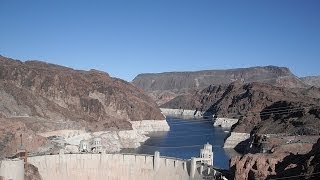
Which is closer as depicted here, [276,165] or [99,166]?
[276,165]

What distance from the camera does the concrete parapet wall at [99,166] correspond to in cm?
6138

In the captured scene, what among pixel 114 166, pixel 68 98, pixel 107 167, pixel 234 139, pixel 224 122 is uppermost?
pixel 68 98

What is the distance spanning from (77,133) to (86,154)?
159ft

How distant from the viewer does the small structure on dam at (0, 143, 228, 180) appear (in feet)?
195

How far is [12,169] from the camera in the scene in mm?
53469

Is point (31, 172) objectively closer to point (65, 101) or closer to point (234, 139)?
point (234, 139)

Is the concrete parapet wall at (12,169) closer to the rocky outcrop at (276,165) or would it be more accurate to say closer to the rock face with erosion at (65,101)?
the rocky outcrop at (276,165)

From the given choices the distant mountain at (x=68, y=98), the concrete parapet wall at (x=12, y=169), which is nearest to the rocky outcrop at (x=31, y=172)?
the concrete parapet wall at (x=12, y=169)

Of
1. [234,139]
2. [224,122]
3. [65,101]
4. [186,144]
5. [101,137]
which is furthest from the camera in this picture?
[224,122]

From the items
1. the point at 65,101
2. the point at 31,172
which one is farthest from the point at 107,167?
the point at 65,101

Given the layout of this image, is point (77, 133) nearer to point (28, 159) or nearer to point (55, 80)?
point (55, 80)

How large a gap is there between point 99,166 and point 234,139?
6158 centimetres

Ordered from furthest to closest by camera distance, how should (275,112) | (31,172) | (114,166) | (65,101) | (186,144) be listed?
(65,101) → (275,112) → (186,144) → (114,166) → (31,172)

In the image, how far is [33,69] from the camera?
137 meters
